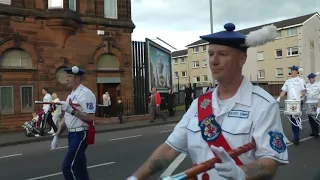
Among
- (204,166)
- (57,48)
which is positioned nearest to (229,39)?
(204,166)

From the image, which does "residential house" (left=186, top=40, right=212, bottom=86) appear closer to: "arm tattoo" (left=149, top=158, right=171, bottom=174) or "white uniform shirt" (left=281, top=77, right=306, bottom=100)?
"white uniform shirt" (left=281, top=77, right=306, bottom=100)

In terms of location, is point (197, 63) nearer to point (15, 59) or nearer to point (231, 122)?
point (15, 59)

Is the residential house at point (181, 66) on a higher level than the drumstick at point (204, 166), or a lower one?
higher

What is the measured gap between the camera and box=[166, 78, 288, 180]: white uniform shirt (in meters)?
2.23

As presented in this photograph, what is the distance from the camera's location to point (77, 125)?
5668 mm

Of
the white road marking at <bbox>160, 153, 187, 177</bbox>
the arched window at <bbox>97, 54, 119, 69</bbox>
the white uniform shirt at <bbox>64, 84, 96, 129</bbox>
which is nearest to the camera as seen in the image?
the white uniform shirt at <bbox>64, 84, 96, 129</bbox>

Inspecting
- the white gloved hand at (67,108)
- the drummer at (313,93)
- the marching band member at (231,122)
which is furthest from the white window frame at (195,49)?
the marching band member at (231,122)

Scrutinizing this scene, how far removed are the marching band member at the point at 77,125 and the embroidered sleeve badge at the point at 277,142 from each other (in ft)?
12.3

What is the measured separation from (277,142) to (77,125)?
390 centimetres

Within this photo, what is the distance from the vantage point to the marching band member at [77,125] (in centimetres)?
545

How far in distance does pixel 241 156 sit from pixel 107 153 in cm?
843

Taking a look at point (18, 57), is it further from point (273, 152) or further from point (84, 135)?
point (273, 152)

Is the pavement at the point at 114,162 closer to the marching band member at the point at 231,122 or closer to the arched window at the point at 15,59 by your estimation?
the marching band member at the point at 231,122

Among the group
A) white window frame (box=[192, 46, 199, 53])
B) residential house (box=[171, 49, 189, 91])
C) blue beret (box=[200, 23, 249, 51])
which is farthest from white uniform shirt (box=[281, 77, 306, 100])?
residential house (box=[171, 49, 189, 91])
